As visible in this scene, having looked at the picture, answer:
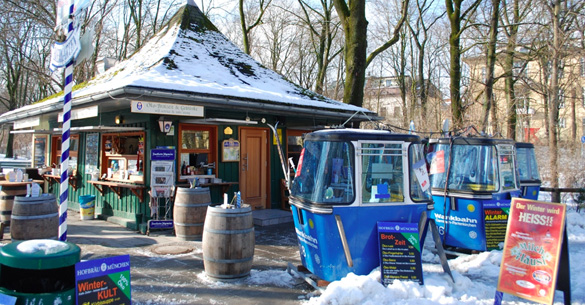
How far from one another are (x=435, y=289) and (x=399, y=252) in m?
0.54

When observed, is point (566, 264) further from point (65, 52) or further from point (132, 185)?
point (132, 185)

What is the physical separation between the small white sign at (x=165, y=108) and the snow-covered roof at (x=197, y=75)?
282 millimetres

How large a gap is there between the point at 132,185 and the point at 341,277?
534 centimetres

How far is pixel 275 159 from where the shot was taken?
10.7 metres

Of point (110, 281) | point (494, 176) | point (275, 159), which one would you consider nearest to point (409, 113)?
point (275, 159)

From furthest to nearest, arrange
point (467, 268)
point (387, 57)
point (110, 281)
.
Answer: point (387, 57) < point (467, 268) < point (110, 281)

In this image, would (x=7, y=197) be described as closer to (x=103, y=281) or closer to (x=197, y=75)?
(x=197, y=75)

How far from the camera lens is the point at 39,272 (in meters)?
3.25

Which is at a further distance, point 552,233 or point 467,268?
point 467,268

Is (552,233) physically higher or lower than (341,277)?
higher

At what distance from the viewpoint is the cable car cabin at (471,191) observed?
270 inches

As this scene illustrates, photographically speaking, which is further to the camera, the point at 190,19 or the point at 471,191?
the point at 190,19

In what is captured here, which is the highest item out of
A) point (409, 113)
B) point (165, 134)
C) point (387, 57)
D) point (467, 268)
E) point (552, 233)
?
point (387, 57)

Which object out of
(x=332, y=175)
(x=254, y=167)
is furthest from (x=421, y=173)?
(x=254, y=167)
